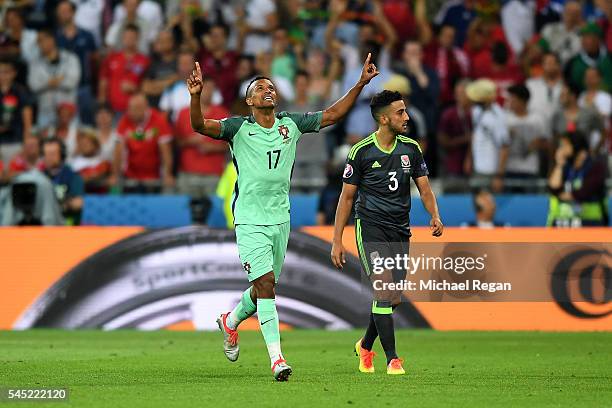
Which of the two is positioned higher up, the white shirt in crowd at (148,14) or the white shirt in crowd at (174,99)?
the white shirt in crowd at (148,14)

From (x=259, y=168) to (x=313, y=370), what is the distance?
206 cm

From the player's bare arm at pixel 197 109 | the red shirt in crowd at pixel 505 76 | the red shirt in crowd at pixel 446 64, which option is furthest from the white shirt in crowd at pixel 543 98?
the player's bare arm at pixel 197 109

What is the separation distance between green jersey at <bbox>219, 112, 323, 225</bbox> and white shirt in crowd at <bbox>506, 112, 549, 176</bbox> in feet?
32.2

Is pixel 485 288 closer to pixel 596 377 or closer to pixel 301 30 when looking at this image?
pixel 596 377

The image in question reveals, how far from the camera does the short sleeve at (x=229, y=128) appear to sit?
38.4 ft

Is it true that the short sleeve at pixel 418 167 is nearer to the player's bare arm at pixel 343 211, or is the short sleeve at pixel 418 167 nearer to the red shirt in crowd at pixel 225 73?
the player's bare arm at pixel 343 211

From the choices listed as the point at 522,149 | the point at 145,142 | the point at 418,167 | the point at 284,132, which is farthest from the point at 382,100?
the point at 145,142

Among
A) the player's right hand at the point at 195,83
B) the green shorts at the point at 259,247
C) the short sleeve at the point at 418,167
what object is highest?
the player's right hand at the point at 195,83

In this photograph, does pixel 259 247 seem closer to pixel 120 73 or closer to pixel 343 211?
pixel 343 211

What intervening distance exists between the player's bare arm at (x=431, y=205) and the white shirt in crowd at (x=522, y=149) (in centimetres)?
907

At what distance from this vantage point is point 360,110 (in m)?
21.4

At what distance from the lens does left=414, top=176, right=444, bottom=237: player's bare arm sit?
11913 mm

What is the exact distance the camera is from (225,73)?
892 inches

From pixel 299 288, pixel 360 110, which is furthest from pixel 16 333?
pixel 360 110
